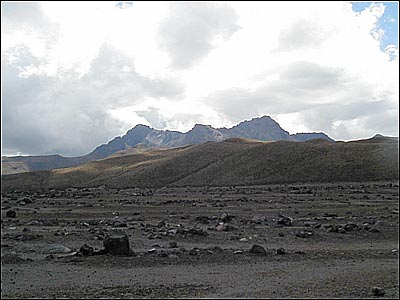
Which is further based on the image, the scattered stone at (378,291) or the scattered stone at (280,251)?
the scattered stone at (280,251)

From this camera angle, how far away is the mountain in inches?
4875

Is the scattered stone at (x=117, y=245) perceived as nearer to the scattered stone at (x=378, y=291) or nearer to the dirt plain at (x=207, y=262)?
the dirt plain at (x=207, y=262)

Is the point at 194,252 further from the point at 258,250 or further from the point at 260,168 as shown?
the point at 260,168

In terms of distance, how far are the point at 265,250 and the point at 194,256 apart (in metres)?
3.71

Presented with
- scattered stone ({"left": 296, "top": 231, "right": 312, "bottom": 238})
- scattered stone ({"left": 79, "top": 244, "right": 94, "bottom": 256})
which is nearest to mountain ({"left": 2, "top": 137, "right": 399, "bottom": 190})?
scattered stone ({"left": 296, "top": 231, "right": 312, "bottom": 238})

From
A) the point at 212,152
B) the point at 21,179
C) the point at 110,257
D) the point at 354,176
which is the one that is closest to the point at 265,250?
the point at 110,257

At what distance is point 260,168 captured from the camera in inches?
5472

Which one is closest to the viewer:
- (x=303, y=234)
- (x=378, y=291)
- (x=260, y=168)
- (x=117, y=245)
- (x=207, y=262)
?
(x=378, y=291)

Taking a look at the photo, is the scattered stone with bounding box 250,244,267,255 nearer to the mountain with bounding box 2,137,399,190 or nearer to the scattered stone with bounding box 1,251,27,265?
the scattered stone with bounding box 1,251,27,265

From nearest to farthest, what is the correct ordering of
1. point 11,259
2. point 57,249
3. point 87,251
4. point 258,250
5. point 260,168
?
point 11,259, point 87,251, point 258,250, point 57,249, point 260,168

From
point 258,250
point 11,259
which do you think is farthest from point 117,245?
point 258,250

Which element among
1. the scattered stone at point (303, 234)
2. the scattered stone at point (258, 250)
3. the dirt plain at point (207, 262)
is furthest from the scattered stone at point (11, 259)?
the scattered stone at point (303, 234)

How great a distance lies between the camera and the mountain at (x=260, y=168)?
12381 cm

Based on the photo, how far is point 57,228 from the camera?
34125mm
